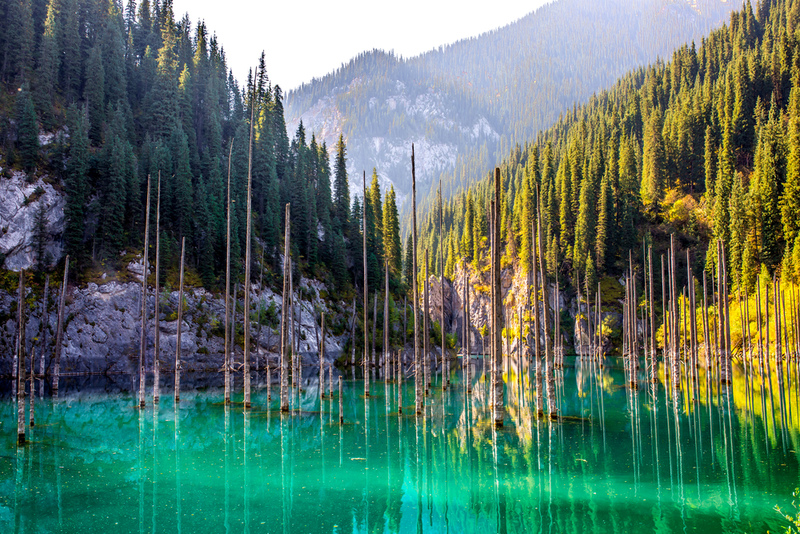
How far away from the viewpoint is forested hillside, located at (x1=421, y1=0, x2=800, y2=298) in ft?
249

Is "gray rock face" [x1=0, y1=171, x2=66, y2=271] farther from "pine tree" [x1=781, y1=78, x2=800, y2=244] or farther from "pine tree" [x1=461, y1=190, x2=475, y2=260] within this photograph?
"pine tree" [x1=781, y1=78, x2=800, y2=244]

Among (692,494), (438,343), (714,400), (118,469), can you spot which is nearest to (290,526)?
(118,469)

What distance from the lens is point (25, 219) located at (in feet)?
173

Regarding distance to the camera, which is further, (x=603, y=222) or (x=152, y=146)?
(x=603, y=222)

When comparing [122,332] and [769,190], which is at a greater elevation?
[769,190]

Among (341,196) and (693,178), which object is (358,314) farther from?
(693,178)

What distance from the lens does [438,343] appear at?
268 feet

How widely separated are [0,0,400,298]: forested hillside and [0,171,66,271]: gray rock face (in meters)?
1.43

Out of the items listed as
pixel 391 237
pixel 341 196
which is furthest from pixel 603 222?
pixel 341 196

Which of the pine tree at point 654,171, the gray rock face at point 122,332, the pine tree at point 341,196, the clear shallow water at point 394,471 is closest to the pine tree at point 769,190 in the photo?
the pine tree at point 654,171

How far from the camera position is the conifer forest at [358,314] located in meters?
14.4

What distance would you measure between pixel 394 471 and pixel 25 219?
54.4 metres

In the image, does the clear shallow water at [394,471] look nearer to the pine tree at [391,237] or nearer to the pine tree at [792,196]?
the pine tree at [792,196]

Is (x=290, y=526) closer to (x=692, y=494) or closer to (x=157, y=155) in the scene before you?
(x=692, y=494)
